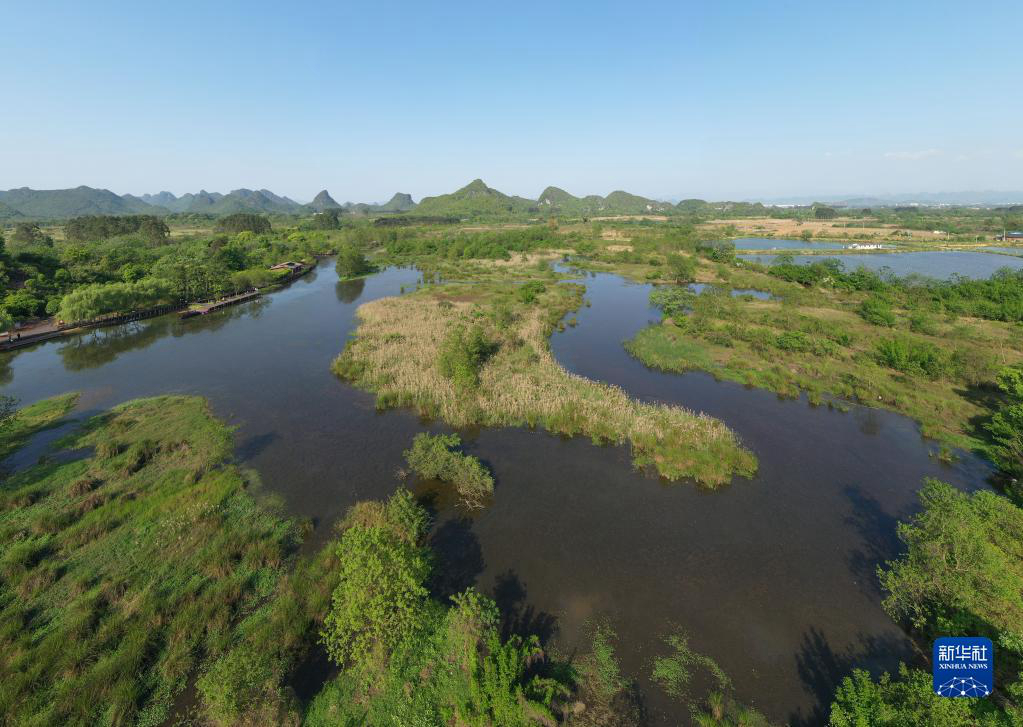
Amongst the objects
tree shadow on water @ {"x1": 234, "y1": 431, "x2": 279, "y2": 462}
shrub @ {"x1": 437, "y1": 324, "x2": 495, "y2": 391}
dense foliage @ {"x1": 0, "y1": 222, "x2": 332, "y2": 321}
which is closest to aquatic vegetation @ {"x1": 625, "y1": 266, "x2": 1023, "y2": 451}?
shrub @ {"x1": 437, "y1": 324, "x2": 495, "y2": 391}

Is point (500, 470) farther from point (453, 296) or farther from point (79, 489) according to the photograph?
point (453, 296)

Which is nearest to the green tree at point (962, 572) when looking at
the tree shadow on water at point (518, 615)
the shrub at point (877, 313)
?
the tree shadow on water at point (518, 615)

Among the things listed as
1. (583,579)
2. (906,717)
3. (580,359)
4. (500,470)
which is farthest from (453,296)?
(906,717)

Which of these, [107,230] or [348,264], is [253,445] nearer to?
[348,264]

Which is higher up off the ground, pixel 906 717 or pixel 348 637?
pixel 906 717

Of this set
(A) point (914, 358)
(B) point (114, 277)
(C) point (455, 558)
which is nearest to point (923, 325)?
(A) point (914, 358)

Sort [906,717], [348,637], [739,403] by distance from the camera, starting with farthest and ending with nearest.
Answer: [739,403], [348,637], [906,717]

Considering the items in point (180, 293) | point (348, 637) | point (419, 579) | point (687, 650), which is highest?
point (180, 293)
